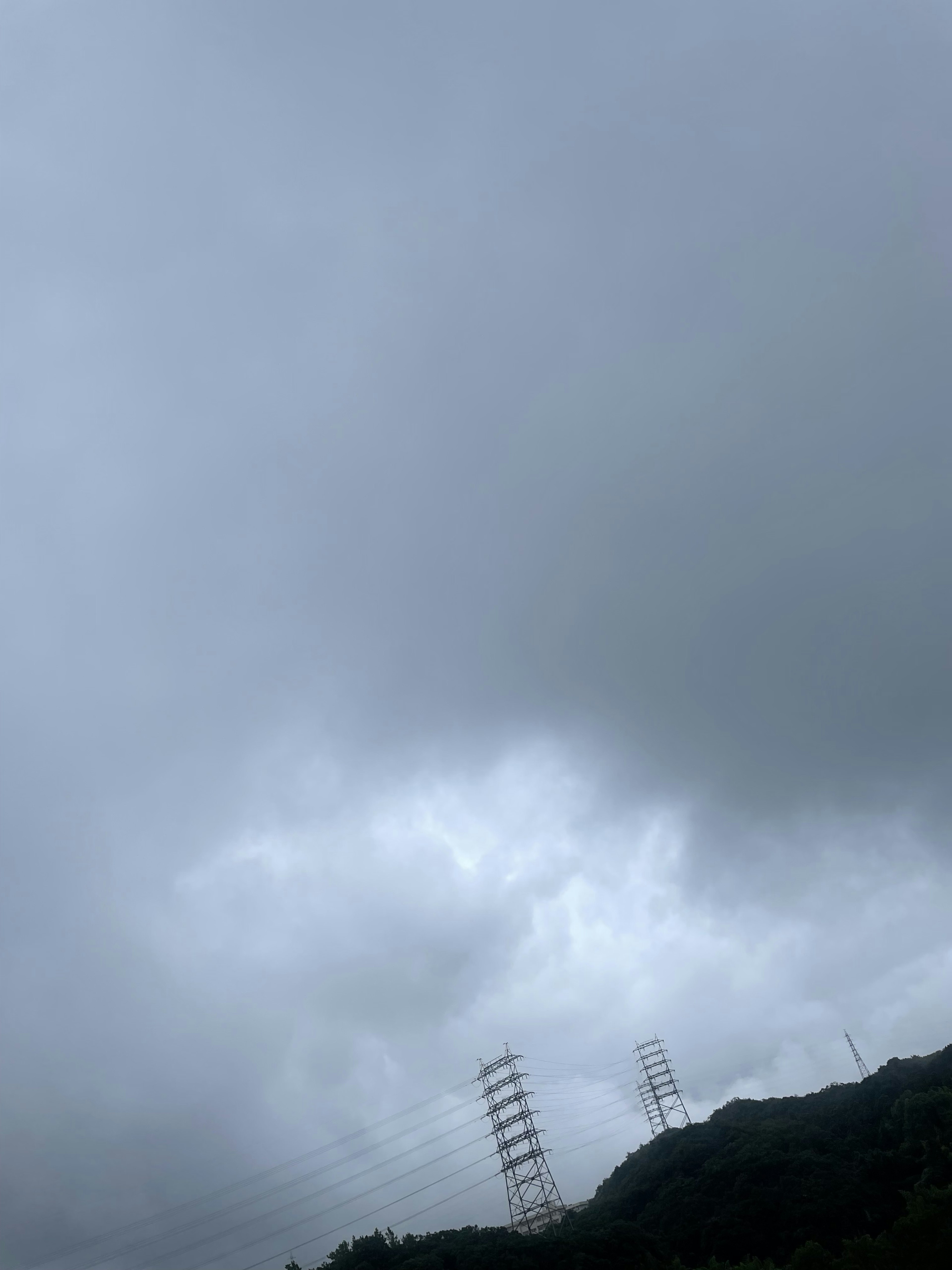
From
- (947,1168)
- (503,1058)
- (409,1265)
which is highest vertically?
(503,1058)

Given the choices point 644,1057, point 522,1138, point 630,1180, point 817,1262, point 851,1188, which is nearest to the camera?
point 817,1262

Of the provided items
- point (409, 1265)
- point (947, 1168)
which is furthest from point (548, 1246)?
point (947, 1168)

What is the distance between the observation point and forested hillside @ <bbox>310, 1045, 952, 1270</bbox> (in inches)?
2301

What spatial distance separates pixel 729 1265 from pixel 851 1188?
122 ft

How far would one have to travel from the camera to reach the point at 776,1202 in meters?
90.5

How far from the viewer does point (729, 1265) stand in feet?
199

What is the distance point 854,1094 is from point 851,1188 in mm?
30662

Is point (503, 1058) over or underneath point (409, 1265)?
over

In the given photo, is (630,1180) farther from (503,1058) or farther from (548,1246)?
(548,1246)

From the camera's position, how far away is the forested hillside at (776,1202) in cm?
5844

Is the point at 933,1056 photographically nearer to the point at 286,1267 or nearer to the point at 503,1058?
the point at 503,1058

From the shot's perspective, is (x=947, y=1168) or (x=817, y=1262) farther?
(x=947, y=1168)

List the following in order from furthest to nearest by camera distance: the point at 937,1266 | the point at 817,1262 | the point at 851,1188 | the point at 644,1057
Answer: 1. the point at 644,1057
2. the point at 851,1188
3. the point at 817,1262
4. the point at 937,1266

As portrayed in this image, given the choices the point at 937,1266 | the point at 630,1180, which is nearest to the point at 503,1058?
the point at 630,1180
